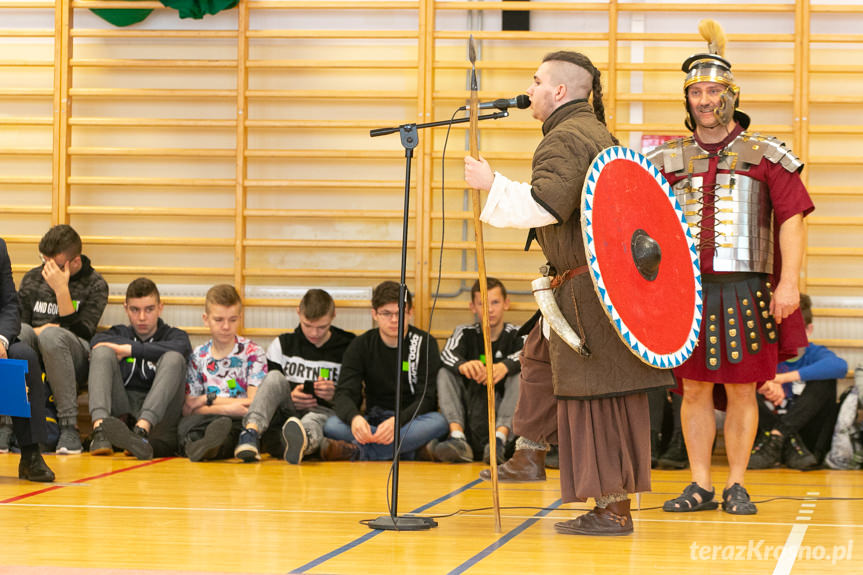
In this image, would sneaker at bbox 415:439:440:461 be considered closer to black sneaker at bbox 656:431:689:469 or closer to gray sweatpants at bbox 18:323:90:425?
black sneaker at bbox 656:431:689:469

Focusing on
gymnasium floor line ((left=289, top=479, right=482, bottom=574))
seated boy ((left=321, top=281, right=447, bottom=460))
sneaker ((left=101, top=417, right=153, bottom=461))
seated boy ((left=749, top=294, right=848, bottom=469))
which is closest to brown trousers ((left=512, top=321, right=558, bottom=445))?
gymnasium floor line ((left=289, top=479, right=482, bottom=574))

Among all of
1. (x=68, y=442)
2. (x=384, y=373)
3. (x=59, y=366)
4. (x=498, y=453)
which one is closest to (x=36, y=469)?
(x=68, y=442)

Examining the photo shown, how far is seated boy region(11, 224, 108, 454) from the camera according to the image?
18.7 ft

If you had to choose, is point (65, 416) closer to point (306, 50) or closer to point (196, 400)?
point (196, 400)

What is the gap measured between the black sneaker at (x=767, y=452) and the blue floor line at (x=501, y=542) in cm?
184

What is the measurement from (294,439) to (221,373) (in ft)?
2.55

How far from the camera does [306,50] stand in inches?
260

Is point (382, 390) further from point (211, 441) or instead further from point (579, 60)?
point (579, 60)

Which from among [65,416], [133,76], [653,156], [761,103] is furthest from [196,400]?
[761,103]

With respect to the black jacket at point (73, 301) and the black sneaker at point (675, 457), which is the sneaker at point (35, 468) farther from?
the black sneaker at point (675, 457)

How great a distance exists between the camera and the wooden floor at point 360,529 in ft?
9.10

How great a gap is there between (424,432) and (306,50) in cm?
254

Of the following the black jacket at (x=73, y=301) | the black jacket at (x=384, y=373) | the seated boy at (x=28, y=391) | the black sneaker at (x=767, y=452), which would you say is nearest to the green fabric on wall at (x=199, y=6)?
the black jacket at (x=73, y=301)

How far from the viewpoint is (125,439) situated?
5379 mm
